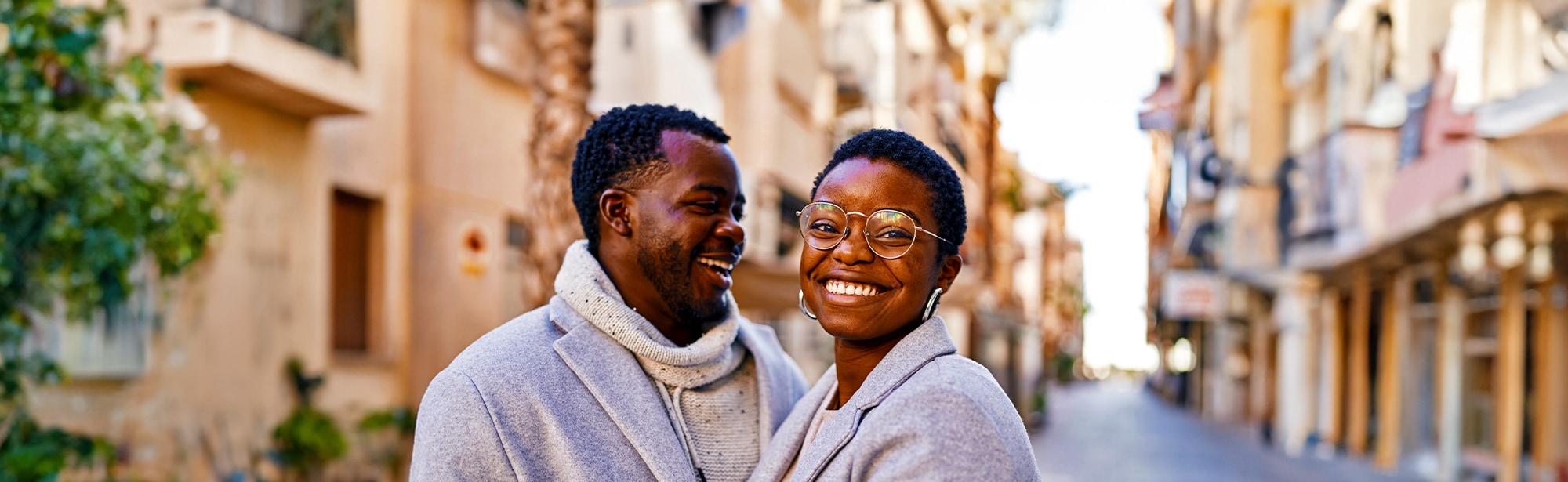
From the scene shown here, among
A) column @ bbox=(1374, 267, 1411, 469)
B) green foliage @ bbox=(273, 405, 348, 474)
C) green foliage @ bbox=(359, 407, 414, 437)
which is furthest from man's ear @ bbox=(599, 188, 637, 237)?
column @ bbox=(1374, 267, 1411, 469)

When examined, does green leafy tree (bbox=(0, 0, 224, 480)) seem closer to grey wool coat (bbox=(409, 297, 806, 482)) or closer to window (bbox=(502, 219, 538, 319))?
grey wool coat (bbox=(409, 297, 806, 482))

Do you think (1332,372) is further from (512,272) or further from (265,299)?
(265,299)

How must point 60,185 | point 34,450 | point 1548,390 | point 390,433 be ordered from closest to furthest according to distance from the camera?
1. point 34,450
2. point 60,185
3. point 390,433
4. point 1548,390

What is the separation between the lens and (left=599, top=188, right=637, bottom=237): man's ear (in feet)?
8.66

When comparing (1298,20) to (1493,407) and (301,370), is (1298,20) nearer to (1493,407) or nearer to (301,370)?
(1493,407)

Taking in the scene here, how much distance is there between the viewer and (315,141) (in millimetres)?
9367

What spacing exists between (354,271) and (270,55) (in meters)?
2.96

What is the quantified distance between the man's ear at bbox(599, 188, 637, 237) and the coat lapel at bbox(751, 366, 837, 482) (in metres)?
0.56

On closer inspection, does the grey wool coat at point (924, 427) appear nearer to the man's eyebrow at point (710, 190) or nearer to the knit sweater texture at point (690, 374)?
the knit sweater texture at point (690, 374)

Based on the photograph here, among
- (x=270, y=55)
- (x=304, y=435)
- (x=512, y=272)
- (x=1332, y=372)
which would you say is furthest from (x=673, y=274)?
(x=1332, y=372)

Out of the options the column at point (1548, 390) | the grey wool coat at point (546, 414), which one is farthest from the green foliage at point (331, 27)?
the column at point (1548, 390)

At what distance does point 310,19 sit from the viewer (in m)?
8.55

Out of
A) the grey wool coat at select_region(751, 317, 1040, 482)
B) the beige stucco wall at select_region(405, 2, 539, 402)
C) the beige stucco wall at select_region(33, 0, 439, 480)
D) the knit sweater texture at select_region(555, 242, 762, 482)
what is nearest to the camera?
the grey wool coat at select_region(751, 317, 1040, 482)

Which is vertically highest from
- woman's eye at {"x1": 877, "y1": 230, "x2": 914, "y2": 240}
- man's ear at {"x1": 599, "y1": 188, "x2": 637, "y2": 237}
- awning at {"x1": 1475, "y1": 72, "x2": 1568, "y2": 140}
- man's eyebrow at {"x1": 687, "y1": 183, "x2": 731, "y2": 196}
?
awning at {"x1": 1475, "y1": 72, "x2": 1568, "y2": 140}
